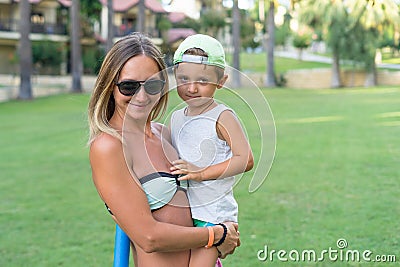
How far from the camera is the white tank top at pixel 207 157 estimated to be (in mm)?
2193

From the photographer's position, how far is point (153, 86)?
7.16 feet

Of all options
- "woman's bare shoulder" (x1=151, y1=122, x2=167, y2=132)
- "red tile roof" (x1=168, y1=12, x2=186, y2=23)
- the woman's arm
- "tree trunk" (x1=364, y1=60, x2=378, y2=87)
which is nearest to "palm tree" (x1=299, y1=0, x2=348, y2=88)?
"tree trunk" (x1=364, y1=60, x2=378, y2=87)

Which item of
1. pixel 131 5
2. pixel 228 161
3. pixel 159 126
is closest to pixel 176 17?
pixel 131 5

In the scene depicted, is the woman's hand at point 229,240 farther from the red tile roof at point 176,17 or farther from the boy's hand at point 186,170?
the red tile roof at point 176,17

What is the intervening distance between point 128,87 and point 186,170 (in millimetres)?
340

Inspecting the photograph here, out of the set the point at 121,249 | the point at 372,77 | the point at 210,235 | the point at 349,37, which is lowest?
the point at 372,77

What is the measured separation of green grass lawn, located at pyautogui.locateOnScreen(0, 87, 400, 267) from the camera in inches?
226

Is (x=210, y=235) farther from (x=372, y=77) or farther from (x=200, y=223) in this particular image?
(x=372, y=77)

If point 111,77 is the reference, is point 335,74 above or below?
below

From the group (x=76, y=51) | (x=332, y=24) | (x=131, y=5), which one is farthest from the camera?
(x=131, y=5)

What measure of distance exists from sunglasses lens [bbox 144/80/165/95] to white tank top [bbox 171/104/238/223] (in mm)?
159

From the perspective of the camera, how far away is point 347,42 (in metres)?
41.9

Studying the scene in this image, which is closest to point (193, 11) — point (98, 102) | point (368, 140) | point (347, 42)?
point (347, 42)

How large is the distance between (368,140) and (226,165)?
37.5 ft
